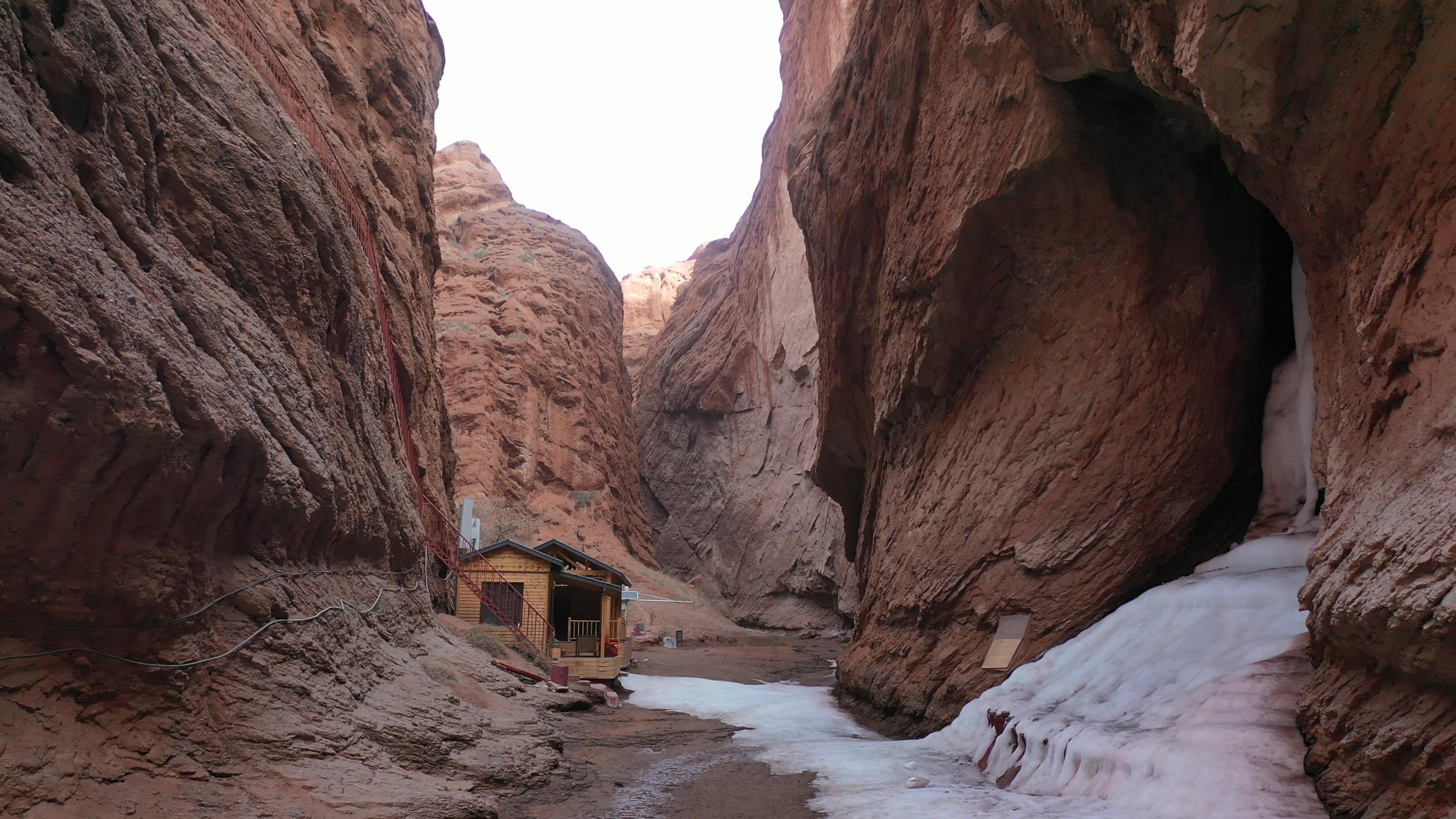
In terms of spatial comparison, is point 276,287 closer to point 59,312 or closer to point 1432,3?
point 59,312

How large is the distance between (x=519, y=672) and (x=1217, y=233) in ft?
37.2

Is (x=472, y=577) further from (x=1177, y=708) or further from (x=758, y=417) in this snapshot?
(x=758, y=417)

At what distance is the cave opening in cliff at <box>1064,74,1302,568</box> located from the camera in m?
9.96

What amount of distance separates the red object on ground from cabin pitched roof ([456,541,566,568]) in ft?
14.0

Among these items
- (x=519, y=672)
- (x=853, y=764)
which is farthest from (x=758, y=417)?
(x=853, y=764)

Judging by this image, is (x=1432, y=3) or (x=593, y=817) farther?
(x=593, y=817)

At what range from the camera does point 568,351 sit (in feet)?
133

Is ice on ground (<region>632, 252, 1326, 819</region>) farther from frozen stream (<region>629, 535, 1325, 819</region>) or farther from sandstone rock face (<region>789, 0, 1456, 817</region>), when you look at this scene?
sandstone rock face (<region>789, 0, 1456, 817</region>)

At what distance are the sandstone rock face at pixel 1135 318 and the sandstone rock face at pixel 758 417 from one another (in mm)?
21480

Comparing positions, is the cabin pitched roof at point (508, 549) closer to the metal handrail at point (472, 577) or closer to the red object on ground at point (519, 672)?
the metal handrail at point (472, 577)

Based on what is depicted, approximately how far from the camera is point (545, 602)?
17375mm

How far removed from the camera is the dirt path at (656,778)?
22.4 feet

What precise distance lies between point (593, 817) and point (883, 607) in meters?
8.36

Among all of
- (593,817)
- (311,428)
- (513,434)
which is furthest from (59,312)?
(513,434)
